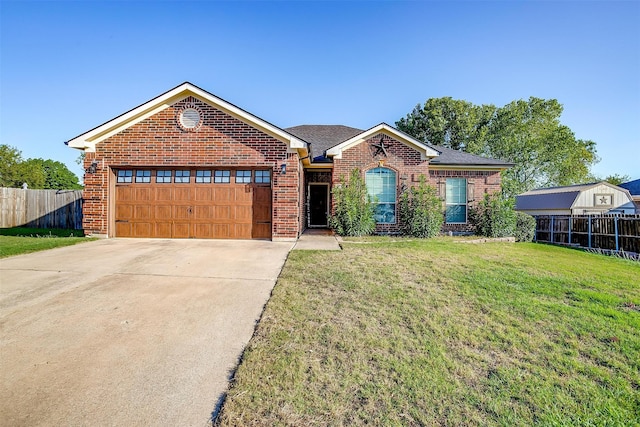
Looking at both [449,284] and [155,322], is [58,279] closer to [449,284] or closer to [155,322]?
[155,322]

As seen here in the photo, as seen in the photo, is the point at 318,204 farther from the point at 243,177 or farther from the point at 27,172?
the point at 27,172

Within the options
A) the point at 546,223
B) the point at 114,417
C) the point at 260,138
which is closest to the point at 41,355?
the point at 114,417

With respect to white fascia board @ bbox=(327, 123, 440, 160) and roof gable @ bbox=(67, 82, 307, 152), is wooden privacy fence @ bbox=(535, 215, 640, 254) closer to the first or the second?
white fascia board @ bbox=(327, 123, 440, 160)

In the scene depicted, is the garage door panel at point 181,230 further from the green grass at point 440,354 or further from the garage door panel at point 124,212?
the green grass at point 440,354

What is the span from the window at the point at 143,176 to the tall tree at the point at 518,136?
28.0 meters

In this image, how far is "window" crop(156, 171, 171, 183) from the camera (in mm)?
9625

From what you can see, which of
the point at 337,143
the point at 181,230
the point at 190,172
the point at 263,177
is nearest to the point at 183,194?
the point at 190,172

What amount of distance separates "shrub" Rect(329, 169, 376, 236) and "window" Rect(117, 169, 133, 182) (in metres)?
7.01

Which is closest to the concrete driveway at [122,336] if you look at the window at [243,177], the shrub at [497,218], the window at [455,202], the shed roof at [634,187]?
the window at [243,177]

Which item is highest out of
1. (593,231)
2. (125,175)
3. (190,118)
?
(190,118)

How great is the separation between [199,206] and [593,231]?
14.4 metres

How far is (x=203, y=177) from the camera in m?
9.62

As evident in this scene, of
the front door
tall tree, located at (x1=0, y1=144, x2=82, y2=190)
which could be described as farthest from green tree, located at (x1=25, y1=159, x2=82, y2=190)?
the front door

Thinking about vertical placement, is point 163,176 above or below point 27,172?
below
